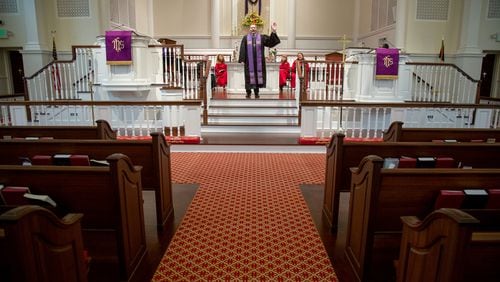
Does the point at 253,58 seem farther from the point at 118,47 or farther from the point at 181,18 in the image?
the point at 181,18

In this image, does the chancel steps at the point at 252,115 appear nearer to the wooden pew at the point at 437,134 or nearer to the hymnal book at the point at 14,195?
the wooden pew at the point at 437,134

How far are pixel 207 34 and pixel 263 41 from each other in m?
5.92

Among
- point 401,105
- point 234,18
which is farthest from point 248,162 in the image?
point 234,18

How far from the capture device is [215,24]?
13.9m

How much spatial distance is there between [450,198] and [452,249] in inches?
38.9

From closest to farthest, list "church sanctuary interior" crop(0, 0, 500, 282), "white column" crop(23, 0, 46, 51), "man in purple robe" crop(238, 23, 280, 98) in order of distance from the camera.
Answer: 1. "church sanctuary interior" crop(0, 0, 500, 282)
2. "man in purple robe" crop(238, 23, 280, 98)
3. "white column" crop(23, 0, 46, 51)

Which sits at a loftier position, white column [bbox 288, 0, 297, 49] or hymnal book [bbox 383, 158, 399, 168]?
white column [bbox 288, 0, 297, 49]

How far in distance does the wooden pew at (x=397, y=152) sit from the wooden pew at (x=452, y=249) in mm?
1553

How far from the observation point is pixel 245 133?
314 inches

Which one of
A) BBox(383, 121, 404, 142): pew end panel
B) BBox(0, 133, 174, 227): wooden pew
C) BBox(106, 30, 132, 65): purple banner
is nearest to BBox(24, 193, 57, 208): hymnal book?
BBox(0, 133, 174, 227): wooden pew

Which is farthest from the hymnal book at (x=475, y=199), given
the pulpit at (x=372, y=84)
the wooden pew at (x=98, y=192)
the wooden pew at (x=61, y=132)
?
the pulpit at (x=372, y=84)

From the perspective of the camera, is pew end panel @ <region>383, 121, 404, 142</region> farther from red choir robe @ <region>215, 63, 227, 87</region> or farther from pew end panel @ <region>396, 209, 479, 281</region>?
red choir robe @ <region>215, 63, 227, 87</region>

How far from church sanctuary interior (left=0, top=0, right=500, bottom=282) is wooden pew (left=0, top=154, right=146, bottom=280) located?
1 centimetres

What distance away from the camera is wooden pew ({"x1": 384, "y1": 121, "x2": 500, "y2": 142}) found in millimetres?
4344
